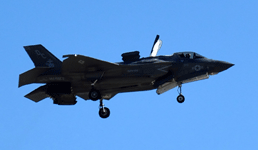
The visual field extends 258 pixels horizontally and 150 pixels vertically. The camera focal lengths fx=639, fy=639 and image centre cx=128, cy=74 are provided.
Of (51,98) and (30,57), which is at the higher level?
(30,57)

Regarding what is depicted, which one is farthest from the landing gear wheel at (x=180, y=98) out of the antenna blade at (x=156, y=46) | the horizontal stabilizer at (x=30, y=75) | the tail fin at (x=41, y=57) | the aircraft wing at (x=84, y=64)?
the horizontal stabilizer at (x=30, y=75)

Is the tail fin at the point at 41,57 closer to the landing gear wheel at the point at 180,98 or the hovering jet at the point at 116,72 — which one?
the hovering jet at the point at 116,72

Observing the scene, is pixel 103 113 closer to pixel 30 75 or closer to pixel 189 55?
pixel 30 75

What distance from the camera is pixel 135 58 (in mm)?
47344

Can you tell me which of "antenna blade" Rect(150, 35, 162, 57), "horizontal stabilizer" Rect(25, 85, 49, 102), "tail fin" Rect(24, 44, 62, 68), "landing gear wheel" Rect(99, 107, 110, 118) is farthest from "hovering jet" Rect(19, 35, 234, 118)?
"antenna blade" Rect(150, 35, 162, 57)

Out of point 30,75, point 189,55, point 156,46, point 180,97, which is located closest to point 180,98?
point 180,97

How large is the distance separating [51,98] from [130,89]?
630 centimetres

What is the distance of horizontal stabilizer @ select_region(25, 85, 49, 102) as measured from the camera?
48916 mm

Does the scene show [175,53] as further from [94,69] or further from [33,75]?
[33,75]

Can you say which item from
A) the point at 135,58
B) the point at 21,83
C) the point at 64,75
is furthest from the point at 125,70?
the point at 21,83

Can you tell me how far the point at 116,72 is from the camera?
47.2 m

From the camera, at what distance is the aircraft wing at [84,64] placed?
4590 centimetres

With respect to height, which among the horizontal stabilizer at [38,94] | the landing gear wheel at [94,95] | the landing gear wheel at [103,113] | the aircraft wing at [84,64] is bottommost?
the landing gear wheel at [103,113]

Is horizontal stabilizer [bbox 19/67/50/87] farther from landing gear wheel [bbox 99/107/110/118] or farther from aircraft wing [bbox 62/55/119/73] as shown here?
landing gear wheel [bbox 99/107/110/118]
